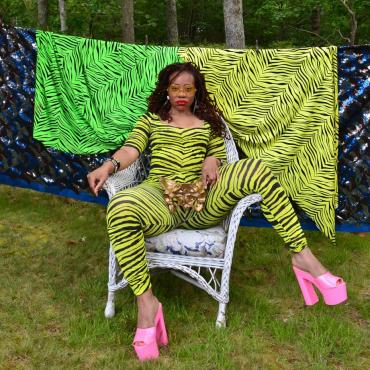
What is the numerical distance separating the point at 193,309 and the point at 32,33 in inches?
101

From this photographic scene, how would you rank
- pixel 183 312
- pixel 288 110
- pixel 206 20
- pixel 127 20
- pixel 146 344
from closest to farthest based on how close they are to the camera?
pixel 146 344
pixel 183 312
pixel 288 110
pixel 127 20
pixel 206 20

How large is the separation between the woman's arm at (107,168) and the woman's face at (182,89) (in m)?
0.41

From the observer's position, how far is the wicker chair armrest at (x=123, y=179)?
307 cm

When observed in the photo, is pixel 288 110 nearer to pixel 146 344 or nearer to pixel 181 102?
pixel 181 102

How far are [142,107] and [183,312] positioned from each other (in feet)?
5.24

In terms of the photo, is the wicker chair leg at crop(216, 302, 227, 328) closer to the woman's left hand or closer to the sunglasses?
the woman's left hand

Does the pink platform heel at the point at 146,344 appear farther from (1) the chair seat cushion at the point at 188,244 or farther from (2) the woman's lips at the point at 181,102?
(2) the woman's lips at the point at 181,102

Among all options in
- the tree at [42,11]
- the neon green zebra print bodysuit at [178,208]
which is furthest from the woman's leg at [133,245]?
the tree at [42,11]

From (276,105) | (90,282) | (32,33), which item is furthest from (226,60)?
(90,282)

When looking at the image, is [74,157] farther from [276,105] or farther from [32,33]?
[276,105]

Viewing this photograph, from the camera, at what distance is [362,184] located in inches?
147

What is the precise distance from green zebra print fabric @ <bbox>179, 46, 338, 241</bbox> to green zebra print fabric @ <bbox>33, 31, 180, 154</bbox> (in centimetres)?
42

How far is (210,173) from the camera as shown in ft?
10.0

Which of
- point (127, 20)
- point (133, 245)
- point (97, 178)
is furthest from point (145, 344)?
point (127, 20)
